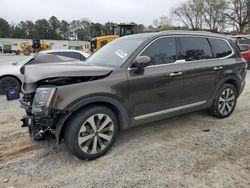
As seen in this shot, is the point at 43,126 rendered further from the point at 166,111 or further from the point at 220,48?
the point at 220,48

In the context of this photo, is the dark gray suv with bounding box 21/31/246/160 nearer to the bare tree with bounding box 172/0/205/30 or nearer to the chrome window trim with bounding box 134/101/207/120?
the chrome window trim with bounding box 134/101/207/120

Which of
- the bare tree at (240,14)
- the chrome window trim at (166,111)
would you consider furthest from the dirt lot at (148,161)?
the bare tree at (240,14)

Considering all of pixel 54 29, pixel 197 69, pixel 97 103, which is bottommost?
pixel 97 103

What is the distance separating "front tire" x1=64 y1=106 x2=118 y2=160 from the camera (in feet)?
11.5

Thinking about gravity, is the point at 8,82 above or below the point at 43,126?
above

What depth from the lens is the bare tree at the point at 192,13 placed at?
58.7m

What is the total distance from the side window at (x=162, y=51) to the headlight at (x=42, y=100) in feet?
5.29

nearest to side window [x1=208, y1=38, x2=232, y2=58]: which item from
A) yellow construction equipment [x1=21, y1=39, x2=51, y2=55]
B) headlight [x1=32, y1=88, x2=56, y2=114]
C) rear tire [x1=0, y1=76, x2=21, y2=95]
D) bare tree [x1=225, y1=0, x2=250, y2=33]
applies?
headlight [x1=32, y1=88, x2=56, y2=114]

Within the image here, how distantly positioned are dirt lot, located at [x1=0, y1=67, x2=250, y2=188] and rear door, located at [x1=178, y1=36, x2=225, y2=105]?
649 mm

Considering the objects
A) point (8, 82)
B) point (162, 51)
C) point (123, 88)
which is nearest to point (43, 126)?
point (123, 88)

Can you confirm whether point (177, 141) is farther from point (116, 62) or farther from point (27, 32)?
point (27, 32)

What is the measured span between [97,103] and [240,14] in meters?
54.0

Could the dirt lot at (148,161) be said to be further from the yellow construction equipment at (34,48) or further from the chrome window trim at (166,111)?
the yellow construction equipment at (34,48)

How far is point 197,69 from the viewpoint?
4742 millimetres
